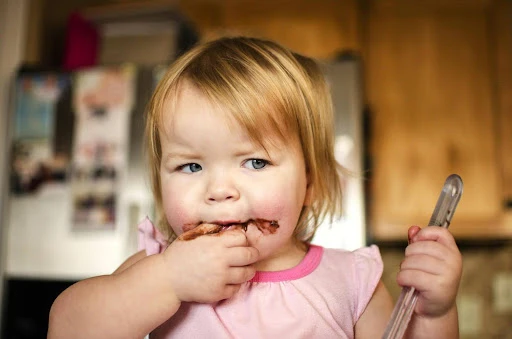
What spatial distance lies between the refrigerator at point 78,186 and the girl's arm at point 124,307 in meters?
1.02

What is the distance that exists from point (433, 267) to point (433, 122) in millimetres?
1513

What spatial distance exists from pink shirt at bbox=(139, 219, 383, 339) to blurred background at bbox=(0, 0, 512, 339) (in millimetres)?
793

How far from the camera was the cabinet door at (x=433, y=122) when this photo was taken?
1925 mm

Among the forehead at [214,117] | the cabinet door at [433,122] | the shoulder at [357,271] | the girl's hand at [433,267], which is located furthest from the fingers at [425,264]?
the cabinet door at [433,122]

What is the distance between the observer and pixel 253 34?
5.41ft

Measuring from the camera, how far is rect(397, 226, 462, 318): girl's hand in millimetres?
560

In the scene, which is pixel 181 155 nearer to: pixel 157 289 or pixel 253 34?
pixel 157 289

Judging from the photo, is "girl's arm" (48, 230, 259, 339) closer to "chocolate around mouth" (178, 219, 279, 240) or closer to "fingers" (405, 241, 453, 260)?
"chocolate around mouth" (178, 219, 279, 240)

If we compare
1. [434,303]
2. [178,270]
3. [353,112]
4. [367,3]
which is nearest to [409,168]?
[353,112]

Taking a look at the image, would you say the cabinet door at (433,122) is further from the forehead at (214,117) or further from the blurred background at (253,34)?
the forehead at (214,117)

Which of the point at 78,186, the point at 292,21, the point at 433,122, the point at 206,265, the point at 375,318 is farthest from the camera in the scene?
the point at 292,21

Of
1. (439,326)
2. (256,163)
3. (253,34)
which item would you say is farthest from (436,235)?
(253,34)

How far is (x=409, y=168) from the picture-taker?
1.94 metres

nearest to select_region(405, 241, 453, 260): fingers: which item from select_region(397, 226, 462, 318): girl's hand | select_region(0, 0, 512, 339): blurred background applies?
select_region(397, 226, 462, 318): girl's hand
